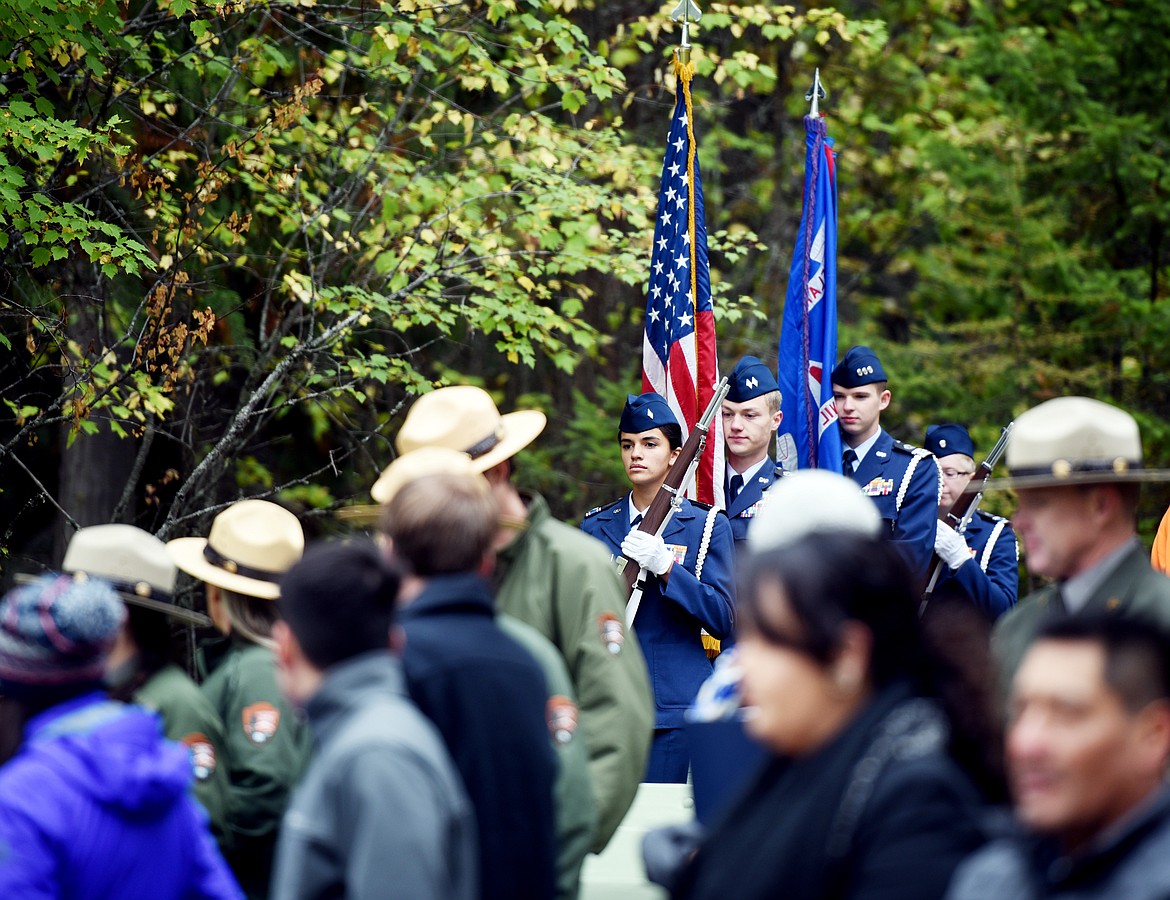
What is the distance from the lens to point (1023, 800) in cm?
227

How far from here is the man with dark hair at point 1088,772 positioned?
2188 mm

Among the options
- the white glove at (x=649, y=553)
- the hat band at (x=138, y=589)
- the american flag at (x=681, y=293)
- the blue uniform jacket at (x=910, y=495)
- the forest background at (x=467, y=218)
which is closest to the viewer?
the hat band at (x=138, y=589)

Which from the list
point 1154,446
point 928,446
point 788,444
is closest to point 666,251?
point 788,444

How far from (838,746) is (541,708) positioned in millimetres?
869

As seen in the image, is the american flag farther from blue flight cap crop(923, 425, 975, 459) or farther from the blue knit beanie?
the blue knit beanie

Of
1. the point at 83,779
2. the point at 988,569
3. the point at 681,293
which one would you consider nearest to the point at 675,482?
the point at 681,293

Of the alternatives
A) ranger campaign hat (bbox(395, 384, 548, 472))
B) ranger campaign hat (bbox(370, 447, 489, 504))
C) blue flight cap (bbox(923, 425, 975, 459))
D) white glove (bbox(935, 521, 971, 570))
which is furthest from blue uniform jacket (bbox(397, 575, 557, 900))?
blue flight cap (bbox(923, 425, 975, 459))

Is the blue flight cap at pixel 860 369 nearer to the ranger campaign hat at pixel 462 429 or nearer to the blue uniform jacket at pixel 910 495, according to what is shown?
the blue uniform jacket at pixel 910 495

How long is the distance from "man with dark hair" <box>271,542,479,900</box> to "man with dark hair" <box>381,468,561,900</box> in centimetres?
11

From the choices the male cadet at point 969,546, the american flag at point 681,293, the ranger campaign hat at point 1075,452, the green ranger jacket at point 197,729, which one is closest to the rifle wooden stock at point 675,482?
the american flag at point 681,293

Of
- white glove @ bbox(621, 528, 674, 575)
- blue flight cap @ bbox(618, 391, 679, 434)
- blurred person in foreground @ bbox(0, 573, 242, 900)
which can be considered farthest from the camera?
blue flight cap @ bbox(618, 391, 679, 434)

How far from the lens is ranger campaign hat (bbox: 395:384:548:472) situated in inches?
160

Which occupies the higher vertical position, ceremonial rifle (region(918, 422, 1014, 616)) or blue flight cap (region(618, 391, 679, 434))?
blue flight cap (region(618, 391, 679, 434))

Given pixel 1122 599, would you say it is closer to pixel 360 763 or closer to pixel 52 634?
pixel 360 763
